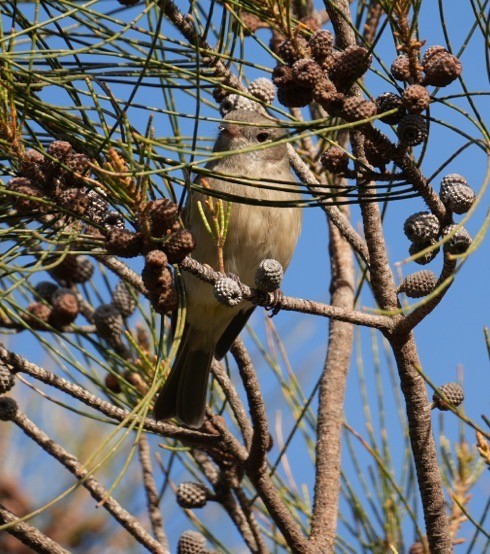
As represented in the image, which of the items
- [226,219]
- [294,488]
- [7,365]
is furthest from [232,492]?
[226,219]

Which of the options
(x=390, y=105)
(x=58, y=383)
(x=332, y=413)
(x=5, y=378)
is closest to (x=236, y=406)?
(x=332, y=413)

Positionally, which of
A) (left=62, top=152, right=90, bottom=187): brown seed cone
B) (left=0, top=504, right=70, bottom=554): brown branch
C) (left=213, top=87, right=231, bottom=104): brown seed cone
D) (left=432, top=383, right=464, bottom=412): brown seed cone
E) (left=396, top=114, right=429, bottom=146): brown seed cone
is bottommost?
(left=0, top=504, right=70, bottom=554): brown branch

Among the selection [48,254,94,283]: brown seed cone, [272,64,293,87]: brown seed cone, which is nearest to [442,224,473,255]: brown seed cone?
[272,64,293,87]: brown seed cone

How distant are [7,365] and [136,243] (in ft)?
2.57

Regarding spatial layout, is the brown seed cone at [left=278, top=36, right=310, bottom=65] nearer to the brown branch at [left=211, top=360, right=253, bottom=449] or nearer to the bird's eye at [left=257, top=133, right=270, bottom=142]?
the brown branch at [left=211, top=360, right=253, bottom=449]

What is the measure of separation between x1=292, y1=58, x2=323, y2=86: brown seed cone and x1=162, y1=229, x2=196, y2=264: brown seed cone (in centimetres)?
37

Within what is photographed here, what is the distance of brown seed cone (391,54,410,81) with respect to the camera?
1.76 meters

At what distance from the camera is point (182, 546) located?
2.75 meters

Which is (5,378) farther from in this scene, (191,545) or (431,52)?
(431,52)

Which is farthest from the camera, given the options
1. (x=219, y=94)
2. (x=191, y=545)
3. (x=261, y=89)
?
(x=219, y=94)

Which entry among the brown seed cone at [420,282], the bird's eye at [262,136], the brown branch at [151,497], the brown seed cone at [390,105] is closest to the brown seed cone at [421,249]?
the brown seed cone at [420,282]

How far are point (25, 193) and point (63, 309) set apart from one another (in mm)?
1274

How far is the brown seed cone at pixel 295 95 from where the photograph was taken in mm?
1714

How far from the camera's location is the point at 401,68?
5.78 feet
